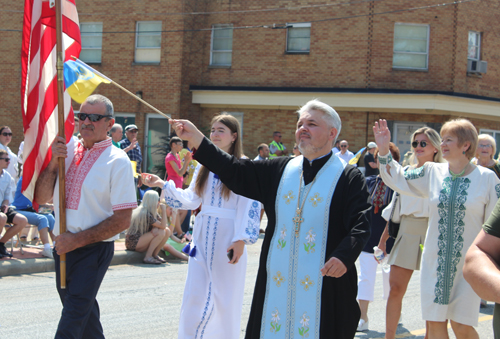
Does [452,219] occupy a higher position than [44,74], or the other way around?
[44,74]

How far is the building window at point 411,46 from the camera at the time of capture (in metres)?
21.1

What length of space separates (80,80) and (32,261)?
17.9 ft

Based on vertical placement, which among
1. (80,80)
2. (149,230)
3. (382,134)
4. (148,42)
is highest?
(148,42)

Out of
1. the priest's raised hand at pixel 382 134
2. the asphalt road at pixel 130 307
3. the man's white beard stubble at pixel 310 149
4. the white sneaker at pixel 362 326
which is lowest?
the asphalt road at pixel 130 307

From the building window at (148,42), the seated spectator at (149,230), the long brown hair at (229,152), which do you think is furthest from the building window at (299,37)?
the long brown hair at (229,152)

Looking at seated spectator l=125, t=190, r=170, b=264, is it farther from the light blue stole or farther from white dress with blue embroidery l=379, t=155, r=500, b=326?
the light blue stole

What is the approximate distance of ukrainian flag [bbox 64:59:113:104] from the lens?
4.31 metres

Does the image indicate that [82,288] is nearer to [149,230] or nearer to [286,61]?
[149,230]

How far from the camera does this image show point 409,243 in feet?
18.3

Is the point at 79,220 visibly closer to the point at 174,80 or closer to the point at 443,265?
the point at 443,265

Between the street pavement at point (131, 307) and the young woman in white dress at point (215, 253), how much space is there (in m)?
1.30

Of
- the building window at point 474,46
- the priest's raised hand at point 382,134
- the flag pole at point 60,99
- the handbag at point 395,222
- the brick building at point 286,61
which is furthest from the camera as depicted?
the building window at point 474,46

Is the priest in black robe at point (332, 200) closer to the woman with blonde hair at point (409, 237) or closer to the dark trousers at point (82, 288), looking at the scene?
the dark trousers at point (82, 288)

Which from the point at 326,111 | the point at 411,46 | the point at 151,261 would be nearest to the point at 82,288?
the point at 326,111
